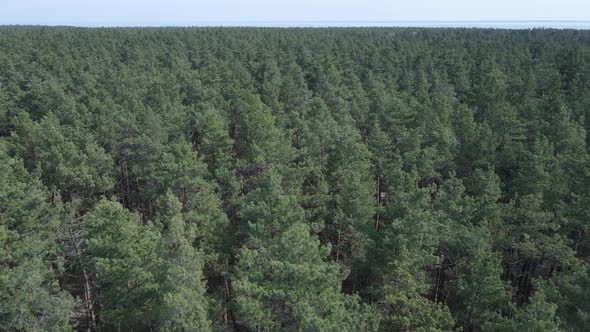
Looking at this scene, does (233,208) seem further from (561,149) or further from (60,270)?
(561,149)

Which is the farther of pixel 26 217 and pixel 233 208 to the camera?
pixel 233 208

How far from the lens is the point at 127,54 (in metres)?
85.3

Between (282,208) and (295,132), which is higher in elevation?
(295,132)

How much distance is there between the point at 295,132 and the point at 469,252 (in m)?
19.8

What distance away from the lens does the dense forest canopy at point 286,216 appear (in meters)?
18.2

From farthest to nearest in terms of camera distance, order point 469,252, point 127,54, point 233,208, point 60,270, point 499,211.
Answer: point 127,54
point 233,208
point 499,211
point 469,252
point 60,270

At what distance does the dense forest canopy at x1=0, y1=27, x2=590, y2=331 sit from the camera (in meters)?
18.2

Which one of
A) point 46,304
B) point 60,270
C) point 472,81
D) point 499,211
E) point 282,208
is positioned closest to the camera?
point 46,304

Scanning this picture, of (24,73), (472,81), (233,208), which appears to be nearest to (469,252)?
(233,208)

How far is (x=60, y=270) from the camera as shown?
67.1 ft

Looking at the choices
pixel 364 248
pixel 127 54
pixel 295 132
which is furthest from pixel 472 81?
pixel 127 54

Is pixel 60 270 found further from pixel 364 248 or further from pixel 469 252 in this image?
pixel 469 252

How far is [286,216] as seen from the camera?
2206 cm

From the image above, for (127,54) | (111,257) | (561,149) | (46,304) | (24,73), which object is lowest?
(46,304)
